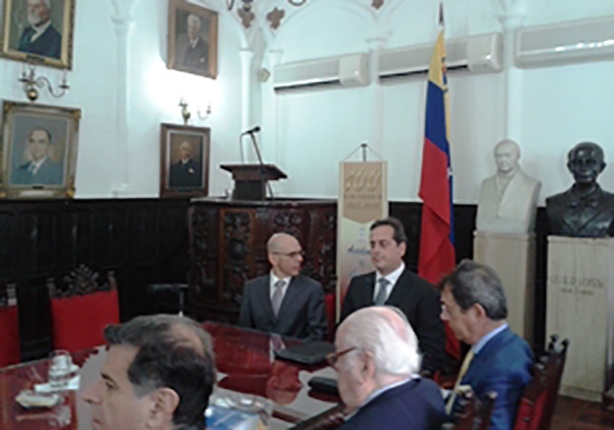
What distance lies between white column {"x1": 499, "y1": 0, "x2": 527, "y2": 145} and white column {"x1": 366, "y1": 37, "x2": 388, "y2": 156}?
159 centimetres

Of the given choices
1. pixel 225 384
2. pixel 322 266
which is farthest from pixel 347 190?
pixel 225 384

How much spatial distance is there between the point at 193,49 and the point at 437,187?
12.3 ft

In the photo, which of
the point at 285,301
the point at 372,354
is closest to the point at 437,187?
the point at 285,301

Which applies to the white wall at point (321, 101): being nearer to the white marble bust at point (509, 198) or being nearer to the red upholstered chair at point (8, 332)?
the white marble bust at point (509, 198)

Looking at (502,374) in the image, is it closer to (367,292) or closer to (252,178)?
(367,292)

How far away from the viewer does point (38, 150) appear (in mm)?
6090

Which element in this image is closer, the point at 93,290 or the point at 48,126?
the point at 93,290

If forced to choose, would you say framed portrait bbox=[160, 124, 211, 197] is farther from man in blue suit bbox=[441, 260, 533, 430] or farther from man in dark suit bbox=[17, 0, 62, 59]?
man in blue suit bbox=[441, 260, 533, 430]

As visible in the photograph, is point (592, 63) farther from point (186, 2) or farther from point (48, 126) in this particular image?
point (48, 126)

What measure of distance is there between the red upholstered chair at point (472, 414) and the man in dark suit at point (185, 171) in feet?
20.8

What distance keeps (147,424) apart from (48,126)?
540cm

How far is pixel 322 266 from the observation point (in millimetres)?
6453

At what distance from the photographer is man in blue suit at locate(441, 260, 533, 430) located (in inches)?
85.8

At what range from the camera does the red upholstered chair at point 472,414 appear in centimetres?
154
